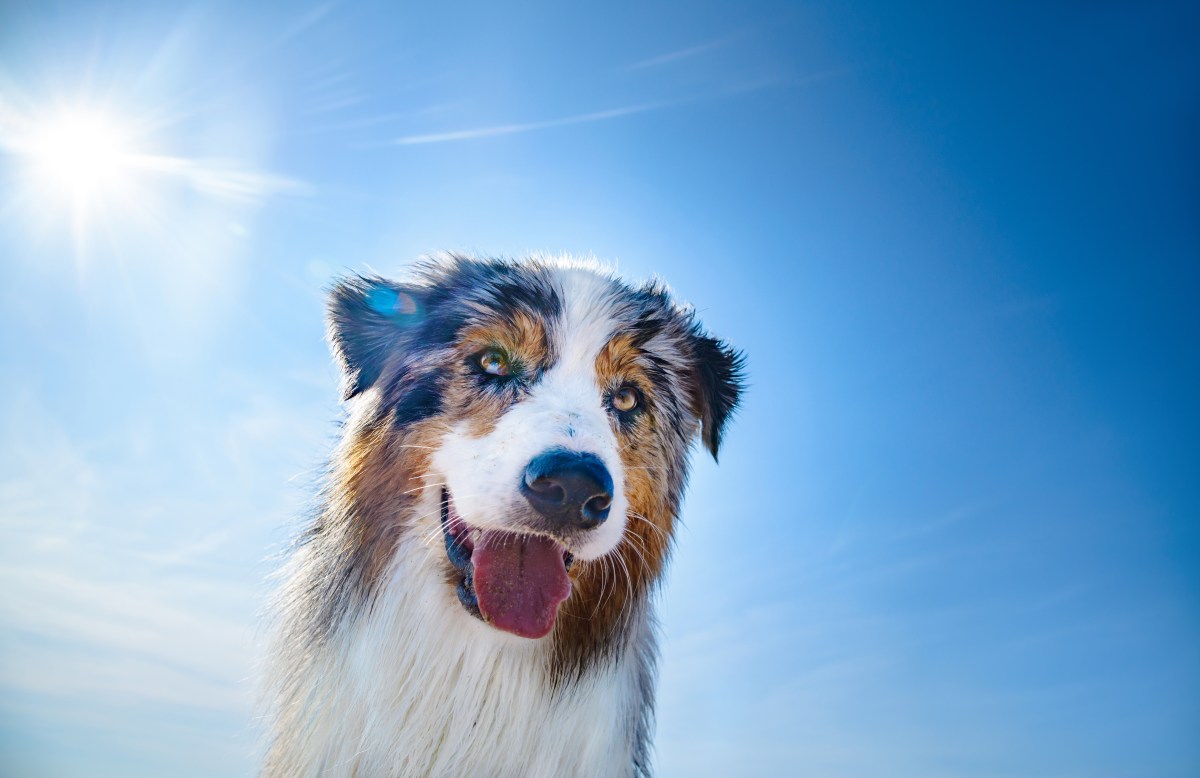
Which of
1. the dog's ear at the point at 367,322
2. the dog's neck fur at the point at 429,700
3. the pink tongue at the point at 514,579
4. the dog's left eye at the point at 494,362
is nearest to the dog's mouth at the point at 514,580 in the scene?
the pink tongue at the point at 514,579

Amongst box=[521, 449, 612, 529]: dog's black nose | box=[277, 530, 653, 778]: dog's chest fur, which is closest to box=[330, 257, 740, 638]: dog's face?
box=[521, 449, 612, 529]: dog's black nose

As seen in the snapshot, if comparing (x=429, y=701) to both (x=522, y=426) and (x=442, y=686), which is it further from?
(x=522, y=426)

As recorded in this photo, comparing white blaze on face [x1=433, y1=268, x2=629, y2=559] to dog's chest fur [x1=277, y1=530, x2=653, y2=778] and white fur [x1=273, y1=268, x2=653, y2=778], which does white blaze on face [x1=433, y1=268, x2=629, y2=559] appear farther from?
dog's chest fur [x1=277, y1=530, x2=653, y2=778]

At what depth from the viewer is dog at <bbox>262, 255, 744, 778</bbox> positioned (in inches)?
125

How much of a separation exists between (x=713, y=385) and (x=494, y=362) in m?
1.31

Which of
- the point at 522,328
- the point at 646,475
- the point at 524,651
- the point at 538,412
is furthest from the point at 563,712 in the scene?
the point at 522,328

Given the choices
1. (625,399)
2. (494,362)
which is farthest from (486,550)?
(625,399)

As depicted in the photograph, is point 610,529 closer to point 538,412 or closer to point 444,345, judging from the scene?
point 538,412

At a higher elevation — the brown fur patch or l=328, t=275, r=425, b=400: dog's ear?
l=328, t=275, r=425, b=400: dog's ear

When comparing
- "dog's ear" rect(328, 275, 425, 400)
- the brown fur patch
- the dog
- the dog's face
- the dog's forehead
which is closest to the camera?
the dog's face

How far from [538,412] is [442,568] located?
0.73 meters

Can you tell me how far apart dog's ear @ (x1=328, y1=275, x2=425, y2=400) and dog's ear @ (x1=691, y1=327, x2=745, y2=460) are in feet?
4.66

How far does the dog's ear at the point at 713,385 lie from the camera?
4301 millimetres

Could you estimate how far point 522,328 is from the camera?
361cm
